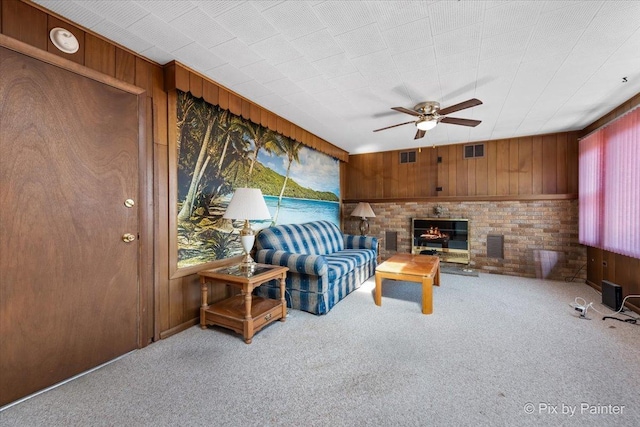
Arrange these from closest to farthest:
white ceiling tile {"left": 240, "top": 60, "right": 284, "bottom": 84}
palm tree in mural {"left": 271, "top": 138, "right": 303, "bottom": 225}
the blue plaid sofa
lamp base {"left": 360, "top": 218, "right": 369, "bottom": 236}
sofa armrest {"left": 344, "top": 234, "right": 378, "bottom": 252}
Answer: white ceiling tile {"left": 240, "top": 60, "right": 284, "bottom": 84}, the blue plaid sofa, palm tree in mural {"left": 271, "top": 138, "right": 303, "bottom": 225}, sofa armrest {"left": 344, "top": 234, "right": 378, "bottom": 252}, lamp base {"left": 360, "top": 218, "right": 369, "bottom": 236}

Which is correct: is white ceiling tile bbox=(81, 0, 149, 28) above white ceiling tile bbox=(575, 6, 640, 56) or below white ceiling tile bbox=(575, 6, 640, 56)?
above

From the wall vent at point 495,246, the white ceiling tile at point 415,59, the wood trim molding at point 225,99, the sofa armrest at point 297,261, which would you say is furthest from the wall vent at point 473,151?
the sofa armrest at point 297,261

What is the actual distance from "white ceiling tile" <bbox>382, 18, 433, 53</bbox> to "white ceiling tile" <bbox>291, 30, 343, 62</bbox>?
0.40 metres

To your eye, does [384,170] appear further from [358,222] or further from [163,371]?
[163,371]

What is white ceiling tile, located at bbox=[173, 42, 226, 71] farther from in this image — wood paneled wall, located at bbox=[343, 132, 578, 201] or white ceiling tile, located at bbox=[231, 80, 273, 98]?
wood paneled wall, located at bbox=[343, 132, 578, 201]

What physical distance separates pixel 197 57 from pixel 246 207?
1.36 m

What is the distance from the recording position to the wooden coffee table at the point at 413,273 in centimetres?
292

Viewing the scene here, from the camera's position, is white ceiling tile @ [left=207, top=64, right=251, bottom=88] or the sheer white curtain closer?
white ceiling tile @ [left=207, top=64, right=251, bottom=88]

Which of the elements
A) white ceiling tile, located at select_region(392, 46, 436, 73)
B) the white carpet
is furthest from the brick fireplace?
white ceiling tile, located at select_region(392, 46, 436, 73)

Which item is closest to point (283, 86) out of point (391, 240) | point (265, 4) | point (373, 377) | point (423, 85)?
point (265, 4)

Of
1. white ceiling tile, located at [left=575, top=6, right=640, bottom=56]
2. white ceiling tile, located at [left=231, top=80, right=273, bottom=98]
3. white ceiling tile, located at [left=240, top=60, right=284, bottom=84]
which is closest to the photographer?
white ceiling tile, located at [left=575, top=6, right=640, bottom=56]

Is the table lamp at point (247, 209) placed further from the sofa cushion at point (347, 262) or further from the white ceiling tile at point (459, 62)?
the white ceiling tile at point (459, 62)

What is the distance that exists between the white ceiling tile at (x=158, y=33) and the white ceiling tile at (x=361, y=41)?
1.21 m

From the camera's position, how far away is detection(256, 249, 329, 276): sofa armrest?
2.83 m
